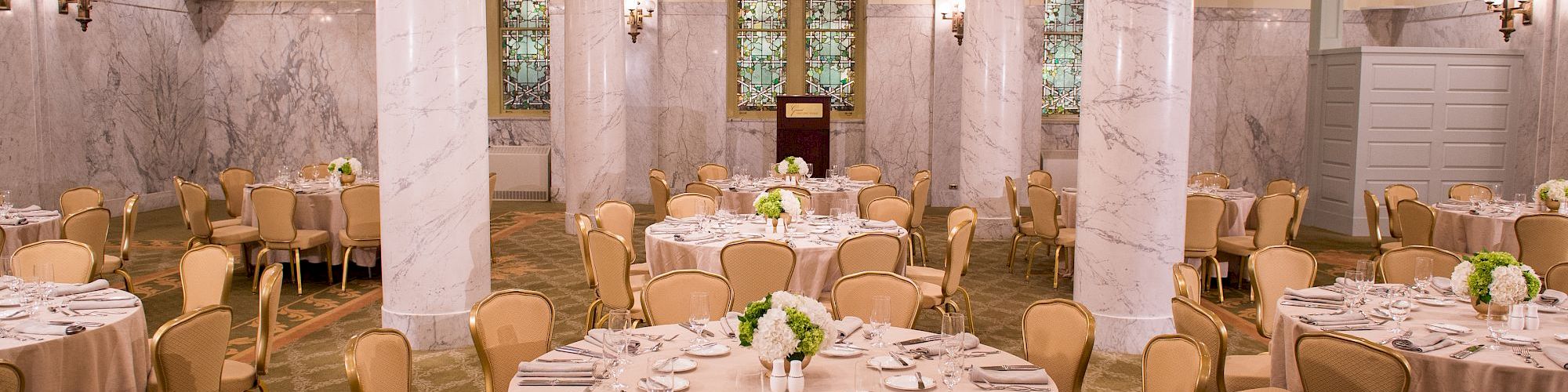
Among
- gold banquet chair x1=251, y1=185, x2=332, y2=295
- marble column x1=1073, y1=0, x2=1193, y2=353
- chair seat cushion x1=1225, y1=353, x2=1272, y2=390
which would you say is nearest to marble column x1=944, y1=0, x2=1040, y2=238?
marble column x1=1073, y1=0, x2=1193, y2=353

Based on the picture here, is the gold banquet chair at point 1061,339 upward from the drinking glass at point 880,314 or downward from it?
downward

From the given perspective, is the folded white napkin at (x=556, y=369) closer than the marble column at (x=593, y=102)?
Yes

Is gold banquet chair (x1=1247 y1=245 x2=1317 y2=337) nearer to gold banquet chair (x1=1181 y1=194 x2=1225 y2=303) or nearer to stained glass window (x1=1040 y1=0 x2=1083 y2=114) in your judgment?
gold banquet chair (x1=1181 y1=194 x2=1225 y2=303)

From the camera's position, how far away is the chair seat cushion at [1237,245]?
8.50 metres

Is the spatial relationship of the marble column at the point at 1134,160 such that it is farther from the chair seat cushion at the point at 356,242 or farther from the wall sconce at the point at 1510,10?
the wall sconce at the point at 1510,10

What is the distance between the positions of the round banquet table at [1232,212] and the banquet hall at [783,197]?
7 cm

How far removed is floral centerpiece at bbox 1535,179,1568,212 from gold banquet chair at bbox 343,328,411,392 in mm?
8164

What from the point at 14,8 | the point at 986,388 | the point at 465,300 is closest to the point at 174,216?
the point at 14,8

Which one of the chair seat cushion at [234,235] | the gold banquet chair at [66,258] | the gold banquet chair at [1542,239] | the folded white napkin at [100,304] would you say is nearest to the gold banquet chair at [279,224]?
the chair seat cushion at [234,235]

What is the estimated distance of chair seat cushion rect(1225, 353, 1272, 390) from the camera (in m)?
4.72

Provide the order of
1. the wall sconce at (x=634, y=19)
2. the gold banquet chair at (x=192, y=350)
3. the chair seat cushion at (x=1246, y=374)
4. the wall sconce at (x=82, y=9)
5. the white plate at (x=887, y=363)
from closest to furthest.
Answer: the white plate at (x=887, y=363)
the gold banquet chair at (x=192, y=350)
the chair seat cushion at (x=1246, y=374)
the wall sconce at (x=82, y=9)
the wall sconce at (x=634, y=19)

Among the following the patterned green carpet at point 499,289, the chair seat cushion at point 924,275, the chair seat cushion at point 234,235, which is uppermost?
the chair seat cushion at point 234,235

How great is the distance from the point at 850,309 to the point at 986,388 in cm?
140

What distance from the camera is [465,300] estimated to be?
6652 millimetres
